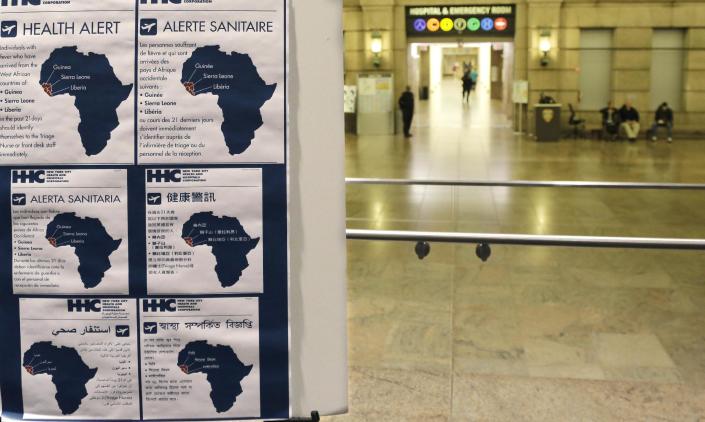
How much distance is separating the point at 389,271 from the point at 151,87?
5.46 meters

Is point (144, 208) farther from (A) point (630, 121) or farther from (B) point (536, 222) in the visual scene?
(A) point (630, 121)

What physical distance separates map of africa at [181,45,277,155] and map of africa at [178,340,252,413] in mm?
547

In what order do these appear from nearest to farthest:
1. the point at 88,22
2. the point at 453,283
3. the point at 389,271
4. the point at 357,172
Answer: the point at 88,22, the point at 453,283, the point at 389,271, the point at 357,172

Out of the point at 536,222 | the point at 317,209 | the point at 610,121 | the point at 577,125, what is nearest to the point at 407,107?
the point at 577,125

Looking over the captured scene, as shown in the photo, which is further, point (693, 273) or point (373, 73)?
point (373, 73)

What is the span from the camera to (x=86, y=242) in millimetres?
2205

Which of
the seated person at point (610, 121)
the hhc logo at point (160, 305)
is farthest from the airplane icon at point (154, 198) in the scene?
the seated person at point (610, 121)

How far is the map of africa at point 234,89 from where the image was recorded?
2154mm

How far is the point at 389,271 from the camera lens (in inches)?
295

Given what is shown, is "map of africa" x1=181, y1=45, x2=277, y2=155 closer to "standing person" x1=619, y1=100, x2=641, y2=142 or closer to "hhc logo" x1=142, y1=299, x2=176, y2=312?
"hhc logo" x1=142, y1=299, x2=176, y2=312

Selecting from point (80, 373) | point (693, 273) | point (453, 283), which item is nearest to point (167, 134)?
point (80, 373)

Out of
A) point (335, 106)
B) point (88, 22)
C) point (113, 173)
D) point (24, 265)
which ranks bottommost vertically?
point (24, 265)

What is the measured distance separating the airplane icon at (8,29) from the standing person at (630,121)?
23067 mm

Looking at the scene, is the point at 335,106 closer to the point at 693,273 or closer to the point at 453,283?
the point at 453,283
